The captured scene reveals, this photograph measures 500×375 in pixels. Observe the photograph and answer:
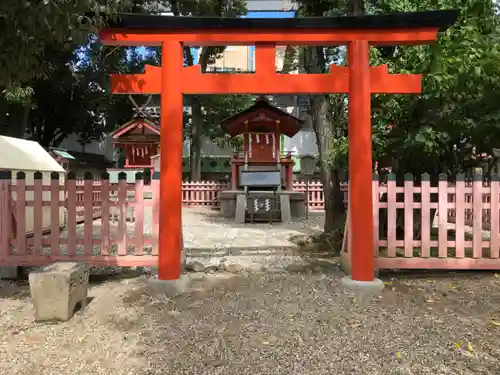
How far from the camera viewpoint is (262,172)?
13.9 m

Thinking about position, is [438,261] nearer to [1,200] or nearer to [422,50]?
[422,50]

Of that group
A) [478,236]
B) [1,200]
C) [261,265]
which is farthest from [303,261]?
[1,200]

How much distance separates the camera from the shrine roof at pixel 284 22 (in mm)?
4613

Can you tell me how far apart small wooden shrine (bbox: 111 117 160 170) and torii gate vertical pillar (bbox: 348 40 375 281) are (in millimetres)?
13910

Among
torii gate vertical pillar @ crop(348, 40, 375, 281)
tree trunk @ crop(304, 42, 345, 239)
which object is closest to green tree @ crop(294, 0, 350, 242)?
tree trunk @ crop(304, 42, 345, 239)

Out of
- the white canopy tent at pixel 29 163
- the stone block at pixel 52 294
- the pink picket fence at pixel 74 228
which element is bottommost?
the stone block at pixel 52 294

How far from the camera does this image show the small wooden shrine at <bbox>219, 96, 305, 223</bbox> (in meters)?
13.3

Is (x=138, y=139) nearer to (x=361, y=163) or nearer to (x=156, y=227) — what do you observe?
(x=156, y=227)

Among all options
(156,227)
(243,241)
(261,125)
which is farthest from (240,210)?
(156,227)

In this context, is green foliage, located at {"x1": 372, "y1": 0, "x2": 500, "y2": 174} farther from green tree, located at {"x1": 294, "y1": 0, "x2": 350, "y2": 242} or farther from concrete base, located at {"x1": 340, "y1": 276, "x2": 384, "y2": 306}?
concrete base, located at {"x1": 340, "y1": 276, "x2": 384, "y2": 306}

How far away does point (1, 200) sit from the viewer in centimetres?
530

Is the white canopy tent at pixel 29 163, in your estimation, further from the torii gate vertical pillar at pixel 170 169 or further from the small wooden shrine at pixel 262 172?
the small wooden shrine at pixel 262 172

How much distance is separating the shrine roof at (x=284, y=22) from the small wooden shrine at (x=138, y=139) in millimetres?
13161

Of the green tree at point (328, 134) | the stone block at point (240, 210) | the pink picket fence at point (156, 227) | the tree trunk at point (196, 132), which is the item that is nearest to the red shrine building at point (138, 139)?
the tree trunk at point (196, 132)
